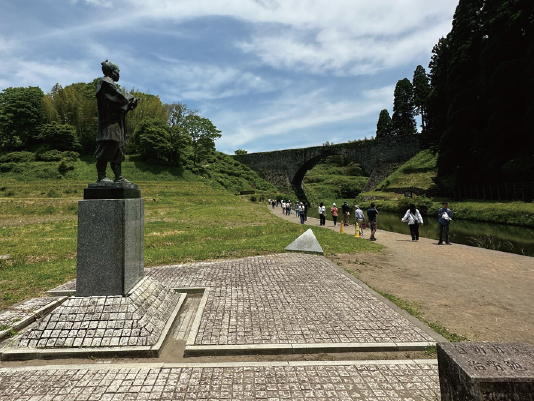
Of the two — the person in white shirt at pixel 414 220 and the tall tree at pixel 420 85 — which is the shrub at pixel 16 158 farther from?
the tall tree at pixel 420 85

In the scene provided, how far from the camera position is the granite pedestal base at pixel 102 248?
14.7 ft

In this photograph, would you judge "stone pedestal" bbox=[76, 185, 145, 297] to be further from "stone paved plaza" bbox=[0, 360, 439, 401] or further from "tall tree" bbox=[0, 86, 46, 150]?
"tall tree" bbox=[0, 86, 46, 150]

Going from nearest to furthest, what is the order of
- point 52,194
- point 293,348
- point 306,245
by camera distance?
1. point 293,348
2. point 306,245
3. point 52,194

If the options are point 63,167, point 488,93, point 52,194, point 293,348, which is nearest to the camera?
point 293,348

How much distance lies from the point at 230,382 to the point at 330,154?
5704 centimetres

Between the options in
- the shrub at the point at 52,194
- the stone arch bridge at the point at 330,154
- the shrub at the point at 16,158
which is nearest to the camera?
the shrub at the point at 52,194

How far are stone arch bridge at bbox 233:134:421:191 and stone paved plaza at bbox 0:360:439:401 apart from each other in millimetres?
50767

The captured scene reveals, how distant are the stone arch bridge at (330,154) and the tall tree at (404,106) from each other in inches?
360

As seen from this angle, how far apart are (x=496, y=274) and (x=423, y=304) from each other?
3.72m

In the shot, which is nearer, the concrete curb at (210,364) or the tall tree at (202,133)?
the concrete curb at (210,364)

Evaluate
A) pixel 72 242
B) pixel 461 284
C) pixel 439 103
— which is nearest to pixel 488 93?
pixel 439 103

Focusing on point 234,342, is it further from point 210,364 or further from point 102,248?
point 102,248

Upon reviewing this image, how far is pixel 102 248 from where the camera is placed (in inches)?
177

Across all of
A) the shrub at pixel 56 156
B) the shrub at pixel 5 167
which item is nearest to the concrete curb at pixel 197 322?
the shrub at pixel 56 156
